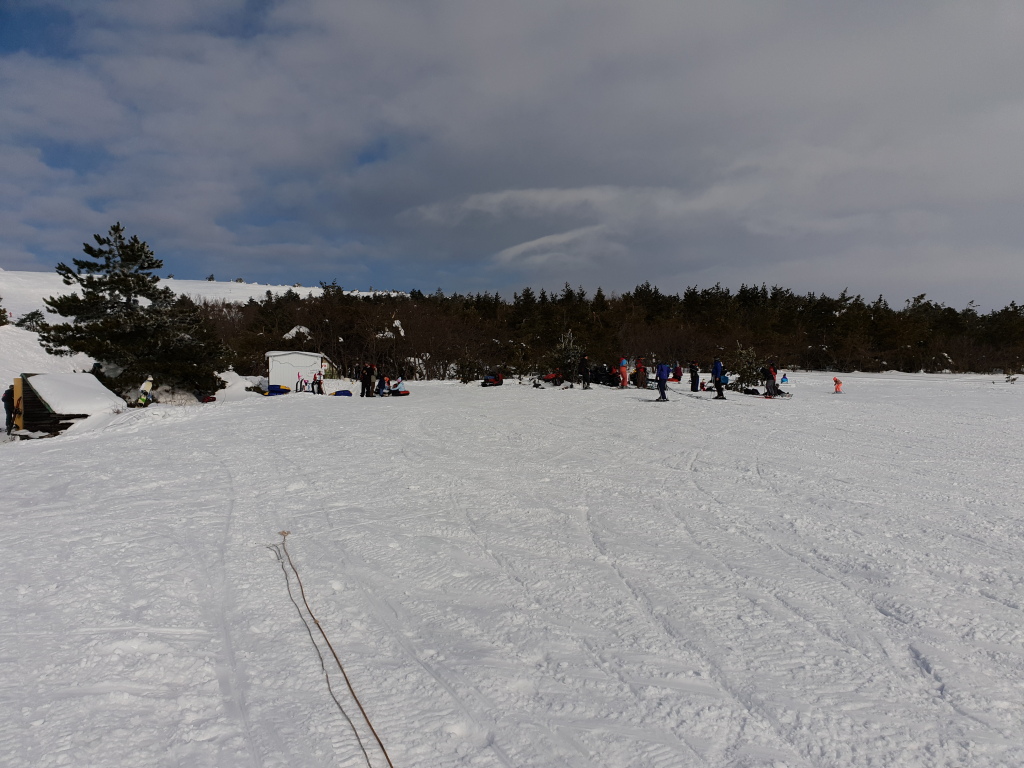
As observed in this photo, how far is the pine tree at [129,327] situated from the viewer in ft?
62.6

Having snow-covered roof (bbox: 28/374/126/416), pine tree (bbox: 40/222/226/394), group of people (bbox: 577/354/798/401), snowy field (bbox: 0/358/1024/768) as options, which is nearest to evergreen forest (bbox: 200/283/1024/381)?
group of people (bbox: 577/354/798/401)

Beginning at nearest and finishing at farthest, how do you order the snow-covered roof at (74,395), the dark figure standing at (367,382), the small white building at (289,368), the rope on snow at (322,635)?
the rope on snow at (322,635)
the snow-covered roof at (74,395)
the dark figure standing at (367,382)
the small white building at (289,368)

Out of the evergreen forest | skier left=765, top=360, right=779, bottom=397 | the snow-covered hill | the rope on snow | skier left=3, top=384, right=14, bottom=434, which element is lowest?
the rope on snow

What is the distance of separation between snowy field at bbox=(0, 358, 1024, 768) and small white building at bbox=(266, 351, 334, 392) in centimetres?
2192

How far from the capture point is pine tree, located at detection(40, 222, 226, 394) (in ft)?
62.6

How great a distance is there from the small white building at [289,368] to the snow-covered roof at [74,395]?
12657 millimetres

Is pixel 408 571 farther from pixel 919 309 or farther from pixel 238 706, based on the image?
pixel 919 309

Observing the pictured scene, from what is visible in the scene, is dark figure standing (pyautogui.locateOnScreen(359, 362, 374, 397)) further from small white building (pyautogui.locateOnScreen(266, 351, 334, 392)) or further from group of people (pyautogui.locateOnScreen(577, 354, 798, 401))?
group of people (pyautogui.locateOnScreen(577, 354, 798, 401))

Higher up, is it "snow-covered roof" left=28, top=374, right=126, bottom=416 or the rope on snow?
"snow-covered roof" left=28, top=374, right=126, bottom=416

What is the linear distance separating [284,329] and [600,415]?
36.2 meters

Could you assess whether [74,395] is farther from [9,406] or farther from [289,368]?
[289,368]

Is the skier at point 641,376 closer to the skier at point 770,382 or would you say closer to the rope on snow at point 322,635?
the skier at point 770,382

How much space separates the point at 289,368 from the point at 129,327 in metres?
10.1

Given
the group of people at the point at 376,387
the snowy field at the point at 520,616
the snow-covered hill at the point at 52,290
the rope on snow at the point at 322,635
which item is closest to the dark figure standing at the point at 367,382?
the group of people at the point at 376,387
